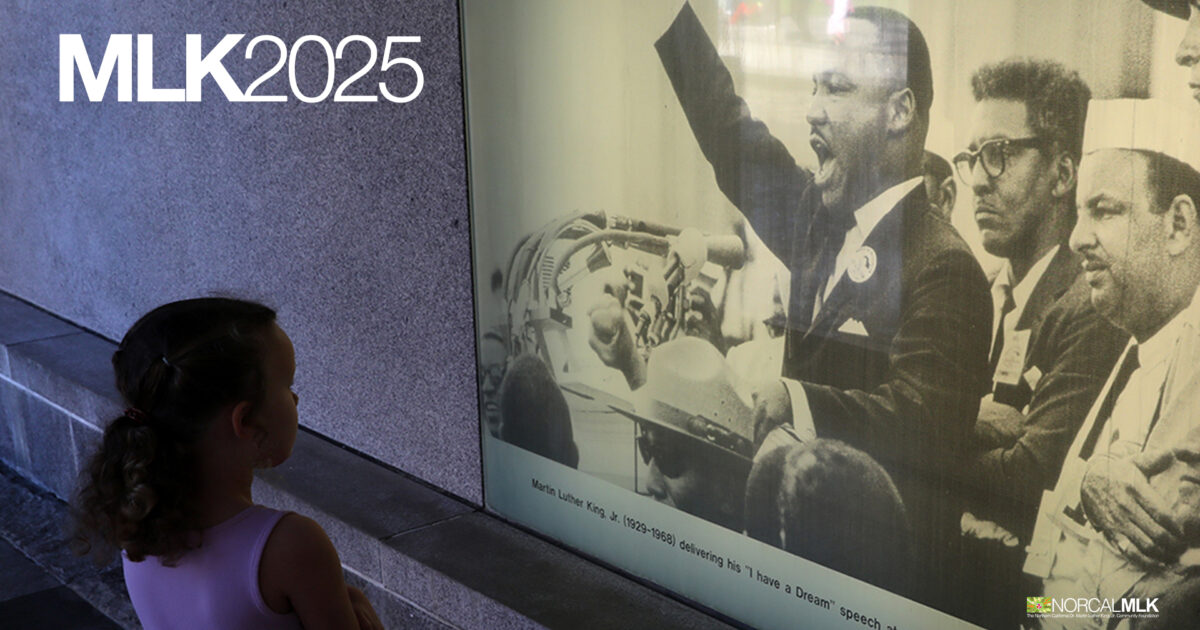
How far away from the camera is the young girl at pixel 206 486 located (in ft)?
6.27

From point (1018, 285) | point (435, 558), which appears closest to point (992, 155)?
point (1018, 285)

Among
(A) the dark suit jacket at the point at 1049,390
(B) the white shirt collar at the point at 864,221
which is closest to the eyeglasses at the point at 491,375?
(B) the white shirt collar at the point at 864,221

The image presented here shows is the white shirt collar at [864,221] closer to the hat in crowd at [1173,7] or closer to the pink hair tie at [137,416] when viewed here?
the hat in crowd at [1173,7]

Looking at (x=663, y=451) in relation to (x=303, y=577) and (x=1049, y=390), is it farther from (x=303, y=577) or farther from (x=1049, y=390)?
(x=303, y=577)

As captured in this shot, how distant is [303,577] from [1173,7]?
1848mm

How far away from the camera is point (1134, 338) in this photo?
2.32 metres

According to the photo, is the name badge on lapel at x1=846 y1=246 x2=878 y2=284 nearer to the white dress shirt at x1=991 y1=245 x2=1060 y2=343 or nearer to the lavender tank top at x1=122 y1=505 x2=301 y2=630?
the white dress shirt at x1=991 y1=245 x2=1060 y2=343

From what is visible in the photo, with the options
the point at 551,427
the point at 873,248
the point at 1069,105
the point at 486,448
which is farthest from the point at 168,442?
the point at 486,448

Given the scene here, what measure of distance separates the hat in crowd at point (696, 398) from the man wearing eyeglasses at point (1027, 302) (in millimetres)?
766

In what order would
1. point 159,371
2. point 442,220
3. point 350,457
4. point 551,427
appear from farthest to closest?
point 350,457 < point 442,220 < point 551,427 < point 159,371

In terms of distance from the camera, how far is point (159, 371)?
6.33 feet

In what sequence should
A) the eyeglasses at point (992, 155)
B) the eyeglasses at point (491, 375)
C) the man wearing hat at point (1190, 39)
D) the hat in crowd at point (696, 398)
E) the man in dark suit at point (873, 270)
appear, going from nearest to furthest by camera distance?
the man wearing hat at point (1190, 39), the eyeglasses at point (992, 155), the man in dark suit at point (873, 270), the hat in crowd at point (696, 398), the eyeglasses at point (491, 375)

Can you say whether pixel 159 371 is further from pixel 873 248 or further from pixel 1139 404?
pixel 1139 404

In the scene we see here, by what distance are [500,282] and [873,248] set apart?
157cm
